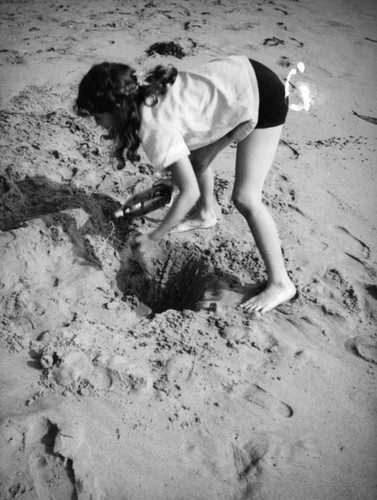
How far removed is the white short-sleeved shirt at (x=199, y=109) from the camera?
5.65ft

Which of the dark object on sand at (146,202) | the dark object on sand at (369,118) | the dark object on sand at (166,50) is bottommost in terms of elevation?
the dark object on sand at (146,202)

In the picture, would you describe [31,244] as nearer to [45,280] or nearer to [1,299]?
[45,280]

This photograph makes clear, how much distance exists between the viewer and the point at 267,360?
6.25ft

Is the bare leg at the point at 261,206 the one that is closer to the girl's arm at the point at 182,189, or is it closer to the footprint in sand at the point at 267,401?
the girl's arm at the point at 182,189

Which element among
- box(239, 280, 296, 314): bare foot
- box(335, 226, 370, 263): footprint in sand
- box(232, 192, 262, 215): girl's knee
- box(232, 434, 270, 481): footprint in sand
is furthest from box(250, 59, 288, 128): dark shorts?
box(232, 434, 270, 481): footprint in sand

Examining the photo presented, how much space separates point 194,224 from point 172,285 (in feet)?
1.42

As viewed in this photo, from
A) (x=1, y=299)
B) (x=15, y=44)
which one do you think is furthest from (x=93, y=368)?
(x=15, y=44)

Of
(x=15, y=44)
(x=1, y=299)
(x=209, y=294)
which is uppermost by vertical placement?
(x=15, y=44)

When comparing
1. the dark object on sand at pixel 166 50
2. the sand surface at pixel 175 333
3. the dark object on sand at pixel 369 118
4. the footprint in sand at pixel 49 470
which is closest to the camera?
the footprint in sand at pixel 49 470

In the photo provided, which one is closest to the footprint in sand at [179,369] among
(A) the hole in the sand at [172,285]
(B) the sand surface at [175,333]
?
(B) the sand surface at [175,333]

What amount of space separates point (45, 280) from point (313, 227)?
1828mm

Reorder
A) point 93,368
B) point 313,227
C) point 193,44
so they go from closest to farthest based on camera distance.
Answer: point 93,368, point 313,227, point 193,44

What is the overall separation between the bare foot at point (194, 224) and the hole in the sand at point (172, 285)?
0.71 ft

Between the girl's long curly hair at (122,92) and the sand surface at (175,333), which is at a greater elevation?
the girl's long curly hair at (122,92)
